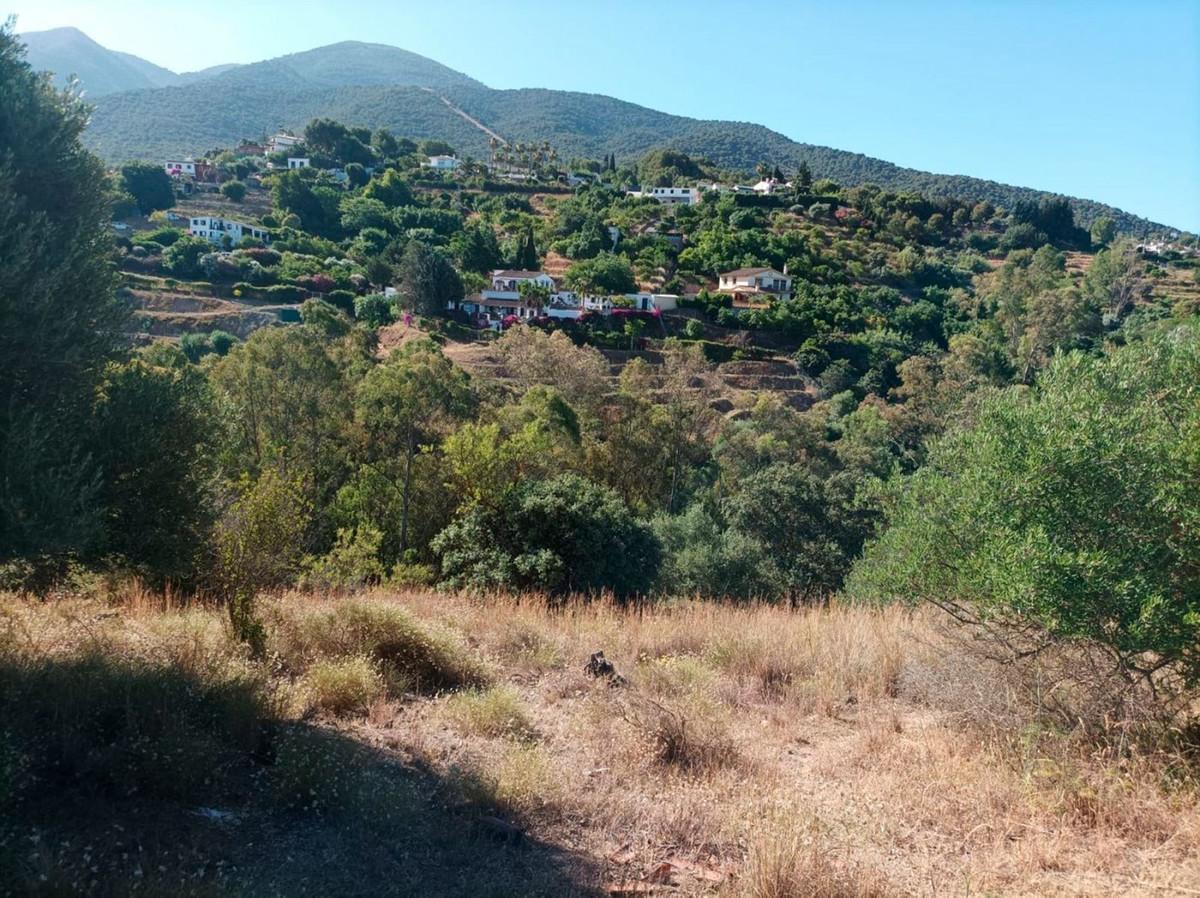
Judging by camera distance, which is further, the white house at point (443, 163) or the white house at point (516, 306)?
the white house at point (443, 163)

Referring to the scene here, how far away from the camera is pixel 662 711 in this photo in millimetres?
4609

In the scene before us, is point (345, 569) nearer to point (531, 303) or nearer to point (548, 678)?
point (548, 678)

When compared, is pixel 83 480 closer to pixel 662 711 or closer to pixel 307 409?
pixel 662 711

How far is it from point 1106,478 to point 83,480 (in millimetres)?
5780

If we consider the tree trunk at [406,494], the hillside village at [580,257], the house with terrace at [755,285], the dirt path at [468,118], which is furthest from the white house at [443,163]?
the tree trunk at [406,494]

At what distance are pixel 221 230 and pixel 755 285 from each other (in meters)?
39.8

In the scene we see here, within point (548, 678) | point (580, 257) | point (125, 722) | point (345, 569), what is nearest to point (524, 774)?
point (548, 678)

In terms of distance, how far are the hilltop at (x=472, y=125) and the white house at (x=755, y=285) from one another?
73.3 m

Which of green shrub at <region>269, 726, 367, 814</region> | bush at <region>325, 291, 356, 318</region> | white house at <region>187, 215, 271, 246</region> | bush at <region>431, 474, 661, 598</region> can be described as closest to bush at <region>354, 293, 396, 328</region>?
bush at <region>325, 291, 356, 318</region>

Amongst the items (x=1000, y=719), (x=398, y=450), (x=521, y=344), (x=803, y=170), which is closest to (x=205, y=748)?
(x=1000, y=719)

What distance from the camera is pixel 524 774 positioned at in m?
3.95

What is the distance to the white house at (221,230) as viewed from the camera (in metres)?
52.6

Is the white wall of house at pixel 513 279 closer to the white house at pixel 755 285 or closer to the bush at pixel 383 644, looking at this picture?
the white house at pixel 755 285

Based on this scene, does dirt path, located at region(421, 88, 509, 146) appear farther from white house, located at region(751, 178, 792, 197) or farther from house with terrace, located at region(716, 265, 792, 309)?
house with terrace, located at region(716, 265, 792, 309)
